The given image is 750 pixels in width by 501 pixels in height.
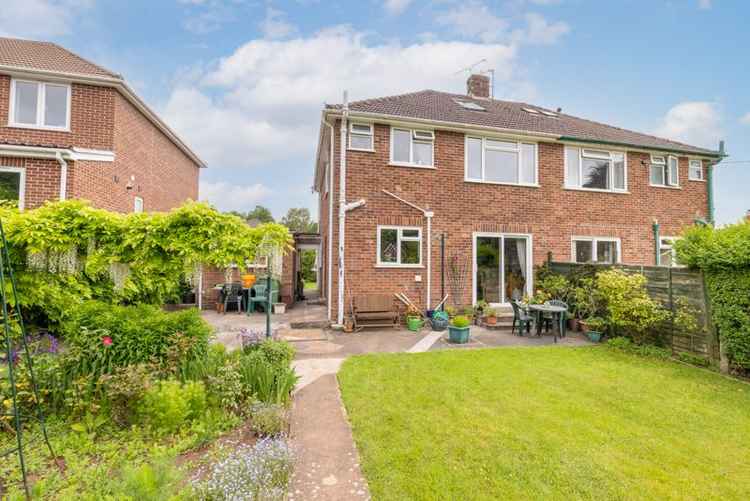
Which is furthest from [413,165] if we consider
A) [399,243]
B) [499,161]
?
[499,161]

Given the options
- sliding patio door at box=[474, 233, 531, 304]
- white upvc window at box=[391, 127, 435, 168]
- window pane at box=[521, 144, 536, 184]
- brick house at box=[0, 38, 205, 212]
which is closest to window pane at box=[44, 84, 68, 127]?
brick house at box=[0, 38, 205, 212]

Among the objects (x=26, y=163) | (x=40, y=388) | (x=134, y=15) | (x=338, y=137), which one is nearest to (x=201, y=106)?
(x=134, y=15)

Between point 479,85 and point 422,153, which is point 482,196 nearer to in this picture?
point 422,153

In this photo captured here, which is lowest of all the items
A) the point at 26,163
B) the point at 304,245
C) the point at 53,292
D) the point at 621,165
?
the point at 53,292

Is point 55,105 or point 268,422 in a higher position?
point 55,105

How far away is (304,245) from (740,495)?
637 inches

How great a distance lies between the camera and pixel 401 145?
1034cm

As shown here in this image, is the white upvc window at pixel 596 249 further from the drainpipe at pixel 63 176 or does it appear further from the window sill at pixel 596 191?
the drainpipe at pixel 63 176

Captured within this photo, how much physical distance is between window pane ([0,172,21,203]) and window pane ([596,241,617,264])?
55.4 feet

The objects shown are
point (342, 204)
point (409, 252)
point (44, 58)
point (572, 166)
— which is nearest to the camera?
point (342, 204)

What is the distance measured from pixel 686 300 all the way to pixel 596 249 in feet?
18.7

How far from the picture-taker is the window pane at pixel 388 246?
10.1 meters

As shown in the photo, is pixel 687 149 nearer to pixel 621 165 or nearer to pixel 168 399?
pixel 621 165

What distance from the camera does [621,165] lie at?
40.0ft
